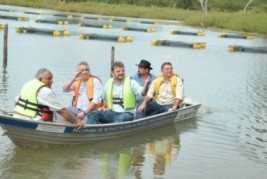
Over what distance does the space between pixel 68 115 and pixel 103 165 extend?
108 centimetres

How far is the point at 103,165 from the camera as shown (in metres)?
10.2

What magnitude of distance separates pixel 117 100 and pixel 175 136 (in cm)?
212

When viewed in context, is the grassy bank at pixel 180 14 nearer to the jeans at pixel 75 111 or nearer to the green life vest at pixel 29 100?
the jeans at pixel 75 111

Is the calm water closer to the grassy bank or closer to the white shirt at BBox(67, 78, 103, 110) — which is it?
the white shirt at BBox(67, 78, 103, 110)

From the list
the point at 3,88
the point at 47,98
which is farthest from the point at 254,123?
the point at 3,88

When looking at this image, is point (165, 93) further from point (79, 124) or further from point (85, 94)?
point (79, 124)

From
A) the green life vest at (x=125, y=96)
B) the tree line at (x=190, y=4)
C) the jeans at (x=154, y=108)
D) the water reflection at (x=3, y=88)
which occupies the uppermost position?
the tree line at (x=190, y=4)

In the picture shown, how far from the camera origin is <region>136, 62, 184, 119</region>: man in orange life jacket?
12.8 metres

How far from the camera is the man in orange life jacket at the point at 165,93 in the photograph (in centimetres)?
1278

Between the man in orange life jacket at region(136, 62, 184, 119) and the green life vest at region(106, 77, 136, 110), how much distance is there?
46.5 inches

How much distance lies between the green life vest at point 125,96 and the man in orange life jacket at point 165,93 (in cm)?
118

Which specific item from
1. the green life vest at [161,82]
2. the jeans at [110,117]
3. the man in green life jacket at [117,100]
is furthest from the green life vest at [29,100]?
the green life vest at [161,82]

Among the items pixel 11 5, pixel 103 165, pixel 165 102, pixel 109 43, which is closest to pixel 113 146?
pixel 103 165

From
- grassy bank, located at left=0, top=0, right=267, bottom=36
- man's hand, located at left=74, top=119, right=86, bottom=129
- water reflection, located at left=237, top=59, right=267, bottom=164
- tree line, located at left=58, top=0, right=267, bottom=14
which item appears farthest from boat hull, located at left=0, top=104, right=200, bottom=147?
tree line, located at left=58, top=0, right=267, bottom=14
